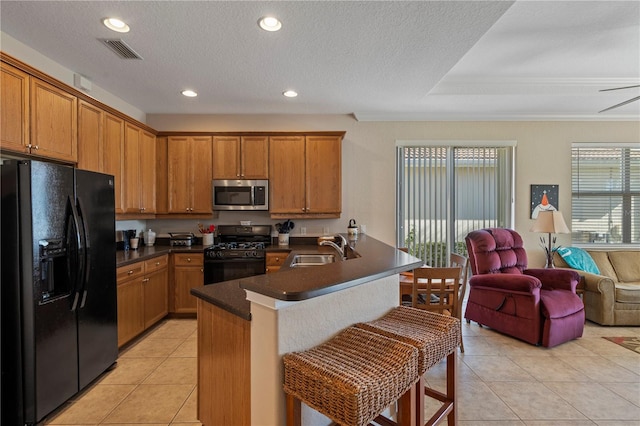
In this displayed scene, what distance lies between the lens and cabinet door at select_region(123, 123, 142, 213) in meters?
3.45

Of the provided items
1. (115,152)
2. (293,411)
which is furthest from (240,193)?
(293,411)

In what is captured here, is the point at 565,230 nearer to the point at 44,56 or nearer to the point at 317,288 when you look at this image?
the point at 317,288

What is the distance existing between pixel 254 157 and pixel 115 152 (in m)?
1.55

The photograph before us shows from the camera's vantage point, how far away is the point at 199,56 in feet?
8.58

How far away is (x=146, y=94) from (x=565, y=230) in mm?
5294

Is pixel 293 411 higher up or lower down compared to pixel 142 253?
lower down

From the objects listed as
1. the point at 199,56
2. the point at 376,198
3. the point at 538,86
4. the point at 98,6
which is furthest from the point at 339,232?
the point at 98,6

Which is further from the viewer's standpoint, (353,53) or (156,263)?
(156,263)

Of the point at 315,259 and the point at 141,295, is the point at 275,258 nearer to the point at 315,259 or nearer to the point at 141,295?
the point at 315,259

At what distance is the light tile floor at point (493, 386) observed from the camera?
1.98 metres

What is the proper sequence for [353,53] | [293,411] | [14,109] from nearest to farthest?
[293,411] → [14,109] → [353,53]

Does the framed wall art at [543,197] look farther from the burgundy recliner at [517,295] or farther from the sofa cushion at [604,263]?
the burgundy recliner at [517,295]

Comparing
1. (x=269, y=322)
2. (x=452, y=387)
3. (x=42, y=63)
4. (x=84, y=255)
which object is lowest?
(x=452, y=387)

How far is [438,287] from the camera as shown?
8.66 feet
